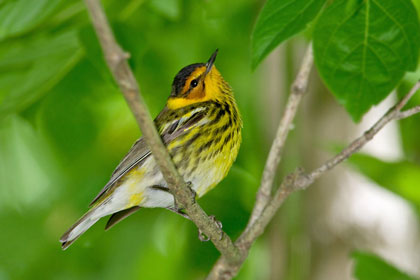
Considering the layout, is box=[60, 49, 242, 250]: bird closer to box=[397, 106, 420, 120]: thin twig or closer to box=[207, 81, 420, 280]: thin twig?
box=[207, 81, 420, 280]: thin twig

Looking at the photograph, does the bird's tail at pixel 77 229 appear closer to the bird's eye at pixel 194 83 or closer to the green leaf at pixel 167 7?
the bird's eye at pixel 194 83

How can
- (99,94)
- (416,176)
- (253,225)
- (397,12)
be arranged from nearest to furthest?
(397,12) → (253,225) → (416,176) → (99,94)

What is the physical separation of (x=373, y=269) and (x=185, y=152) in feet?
3.30

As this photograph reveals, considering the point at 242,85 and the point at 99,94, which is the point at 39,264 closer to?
the point at 99,94

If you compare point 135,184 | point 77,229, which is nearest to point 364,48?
point 135,184

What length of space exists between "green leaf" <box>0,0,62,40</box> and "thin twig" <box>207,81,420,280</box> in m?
1.24

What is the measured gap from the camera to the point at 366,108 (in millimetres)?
1870

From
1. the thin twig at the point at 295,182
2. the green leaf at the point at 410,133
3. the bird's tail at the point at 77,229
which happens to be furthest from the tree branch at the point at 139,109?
the green leaf at the point at 410,133

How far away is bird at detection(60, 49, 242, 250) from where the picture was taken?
101 inches

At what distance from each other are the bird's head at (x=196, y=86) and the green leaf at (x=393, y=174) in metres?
0.71

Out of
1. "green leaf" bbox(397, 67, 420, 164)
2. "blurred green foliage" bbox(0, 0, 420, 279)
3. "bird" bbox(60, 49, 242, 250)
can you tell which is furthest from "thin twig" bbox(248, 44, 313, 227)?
"green leaf" bbox(397, 67, 420, 164)

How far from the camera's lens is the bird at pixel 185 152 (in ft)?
8.40

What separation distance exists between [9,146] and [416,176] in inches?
128

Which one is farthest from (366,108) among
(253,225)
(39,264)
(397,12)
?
(39,264)
